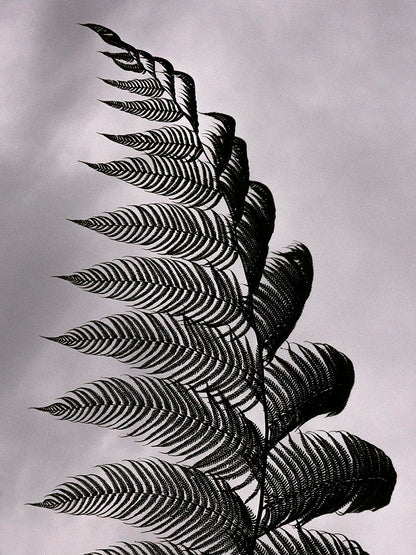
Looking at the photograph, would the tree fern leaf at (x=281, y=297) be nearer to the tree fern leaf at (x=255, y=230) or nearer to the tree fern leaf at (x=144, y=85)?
the tree fern leaf at (x=255, y=230)

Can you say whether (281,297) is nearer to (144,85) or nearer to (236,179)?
(236,179)

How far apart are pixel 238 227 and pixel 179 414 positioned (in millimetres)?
761

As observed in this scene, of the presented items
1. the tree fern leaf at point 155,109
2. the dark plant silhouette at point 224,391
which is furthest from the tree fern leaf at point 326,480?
the tree fern leaf at point 155,109

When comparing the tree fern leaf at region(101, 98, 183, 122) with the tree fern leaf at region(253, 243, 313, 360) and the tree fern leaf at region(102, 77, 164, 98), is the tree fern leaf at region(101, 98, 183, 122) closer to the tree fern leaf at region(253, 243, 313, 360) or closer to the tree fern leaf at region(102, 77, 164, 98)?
the tree fern leaf at region(102, 77, 164, 98)

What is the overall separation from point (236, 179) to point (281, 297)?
1.76 ft

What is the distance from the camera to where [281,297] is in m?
2.56

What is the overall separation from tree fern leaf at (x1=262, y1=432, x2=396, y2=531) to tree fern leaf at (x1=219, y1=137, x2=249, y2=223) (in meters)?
0.90

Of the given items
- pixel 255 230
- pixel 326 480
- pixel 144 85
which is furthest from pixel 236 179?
pixel 326 480

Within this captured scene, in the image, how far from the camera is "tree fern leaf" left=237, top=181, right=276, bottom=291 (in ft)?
8.57

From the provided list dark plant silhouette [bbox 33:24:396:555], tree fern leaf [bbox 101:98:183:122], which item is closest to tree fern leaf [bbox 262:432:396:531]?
dark plant silhouette [bbox 33:24:396:555]

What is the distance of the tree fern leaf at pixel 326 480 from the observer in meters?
2.27

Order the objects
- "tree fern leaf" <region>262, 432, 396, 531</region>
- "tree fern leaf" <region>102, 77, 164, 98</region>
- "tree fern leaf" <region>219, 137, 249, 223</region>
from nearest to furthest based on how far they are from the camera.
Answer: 1. "tree fern leaf" <region>262, 432, 396, 531</region>
2. "tree fern leaf" <region>219, 137, 249, 223</region>
3. "tree fern leaf" <region>102, 77, 164, 98</region>

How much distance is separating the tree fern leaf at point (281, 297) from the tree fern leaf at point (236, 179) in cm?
28

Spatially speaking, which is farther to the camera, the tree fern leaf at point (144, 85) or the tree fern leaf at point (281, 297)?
the tree fern leaf at point (144, 85)
